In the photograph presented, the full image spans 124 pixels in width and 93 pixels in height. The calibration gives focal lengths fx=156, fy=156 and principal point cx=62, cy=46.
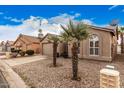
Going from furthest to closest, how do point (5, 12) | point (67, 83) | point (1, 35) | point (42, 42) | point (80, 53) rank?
point (42, 42), point (80, 53), point (1, 35), point (5, 12), point (67, 83)

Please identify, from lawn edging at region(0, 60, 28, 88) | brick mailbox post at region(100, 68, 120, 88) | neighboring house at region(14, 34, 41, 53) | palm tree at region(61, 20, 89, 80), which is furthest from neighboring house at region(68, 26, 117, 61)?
neighboring house at region(14, 34, 41, 53)

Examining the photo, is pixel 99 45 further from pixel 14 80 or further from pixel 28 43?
pixel 28 43

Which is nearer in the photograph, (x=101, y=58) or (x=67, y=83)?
(x=67, y=83)

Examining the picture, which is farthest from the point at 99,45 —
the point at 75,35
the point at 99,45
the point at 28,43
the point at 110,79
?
the point at 28,43

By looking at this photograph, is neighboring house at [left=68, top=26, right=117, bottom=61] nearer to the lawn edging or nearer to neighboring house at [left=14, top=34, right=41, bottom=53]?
the lawn edging

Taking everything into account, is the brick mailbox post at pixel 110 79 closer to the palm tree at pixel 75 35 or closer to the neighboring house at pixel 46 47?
the palm tree at pixel 75 35

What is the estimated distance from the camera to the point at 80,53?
52.7 ft

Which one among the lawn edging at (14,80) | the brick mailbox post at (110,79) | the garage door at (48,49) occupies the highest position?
the garage door at (48,49)

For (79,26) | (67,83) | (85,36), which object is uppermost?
(79,26)

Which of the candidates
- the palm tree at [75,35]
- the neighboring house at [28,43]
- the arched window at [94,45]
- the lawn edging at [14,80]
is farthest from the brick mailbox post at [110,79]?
the neighboring house at [28,43]
